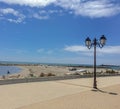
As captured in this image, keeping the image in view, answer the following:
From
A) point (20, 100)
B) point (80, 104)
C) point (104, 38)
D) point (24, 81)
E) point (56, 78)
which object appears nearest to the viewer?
point (80, 104)

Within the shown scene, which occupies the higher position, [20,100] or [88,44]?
[88,44]

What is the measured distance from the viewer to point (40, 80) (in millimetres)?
19812

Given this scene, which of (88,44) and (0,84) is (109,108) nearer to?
(88,44)

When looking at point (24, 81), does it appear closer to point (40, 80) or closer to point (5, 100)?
point (40, 80)

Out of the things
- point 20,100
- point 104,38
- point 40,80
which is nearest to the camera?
point 20,100

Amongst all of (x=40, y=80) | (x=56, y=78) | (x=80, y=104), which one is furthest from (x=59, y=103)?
(x=56, y=78)

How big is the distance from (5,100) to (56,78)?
11241 mm

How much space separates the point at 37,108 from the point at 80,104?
6.38ft

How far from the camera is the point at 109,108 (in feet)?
30.7

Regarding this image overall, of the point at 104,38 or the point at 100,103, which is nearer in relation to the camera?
the point at 100,103

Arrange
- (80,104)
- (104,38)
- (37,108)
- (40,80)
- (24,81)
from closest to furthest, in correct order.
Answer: (37,108), (80,104), (104,38), (24,81), (40,80)

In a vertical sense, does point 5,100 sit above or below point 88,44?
below

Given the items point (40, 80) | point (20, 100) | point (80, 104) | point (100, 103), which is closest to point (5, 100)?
point (20, 100)

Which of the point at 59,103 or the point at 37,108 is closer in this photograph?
the point at 37,108
